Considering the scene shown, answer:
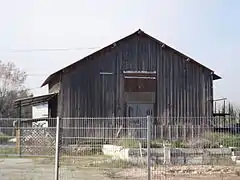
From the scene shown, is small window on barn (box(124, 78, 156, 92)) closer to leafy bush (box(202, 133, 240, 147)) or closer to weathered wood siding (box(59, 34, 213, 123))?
weathered wood siding (box(59, 34, 213, 123))

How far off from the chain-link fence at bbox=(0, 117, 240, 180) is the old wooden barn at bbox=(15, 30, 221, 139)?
7.78 m

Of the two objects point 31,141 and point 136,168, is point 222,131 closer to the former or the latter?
point 136,168

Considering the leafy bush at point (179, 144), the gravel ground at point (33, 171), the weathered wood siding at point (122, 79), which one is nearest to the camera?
the gravel ground at point (33, 171)

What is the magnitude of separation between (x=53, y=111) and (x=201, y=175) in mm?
17592

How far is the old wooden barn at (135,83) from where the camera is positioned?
1166 inches

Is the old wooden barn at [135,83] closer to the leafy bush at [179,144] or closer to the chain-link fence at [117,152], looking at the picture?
the chain-link fence at [117,152]

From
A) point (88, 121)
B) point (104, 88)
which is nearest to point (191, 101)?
point (104, 88)

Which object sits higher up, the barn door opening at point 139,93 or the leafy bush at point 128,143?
the barn door opening at point 139,93

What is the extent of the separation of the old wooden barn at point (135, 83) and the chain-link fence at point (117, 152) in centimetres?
778

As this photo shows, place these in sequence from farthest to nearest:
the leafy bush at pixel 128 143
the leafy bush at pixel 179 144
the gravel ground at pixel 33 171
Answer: the leafy bush at pixel 179 144 < the leafy bush at pixel 128 143 < the gravel ground at pixel 33 171

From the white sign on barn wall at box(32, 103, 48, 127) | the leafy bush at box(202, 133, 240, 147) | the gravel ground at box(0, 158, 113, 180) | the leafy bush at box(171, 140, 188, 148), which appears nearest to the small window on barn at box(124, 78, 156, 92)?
the white sign on barn wall at box(32, 103, 48, 127)

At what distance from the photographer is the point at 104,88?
3008 centimetres

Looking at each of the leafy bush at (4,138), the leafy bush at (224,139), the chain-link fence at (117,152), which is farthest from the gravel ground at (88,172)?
the leafy bush at (224,139)

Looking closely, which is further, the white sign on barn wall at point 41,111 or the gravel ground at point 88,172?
the white sign on barn wall at point 41,111
